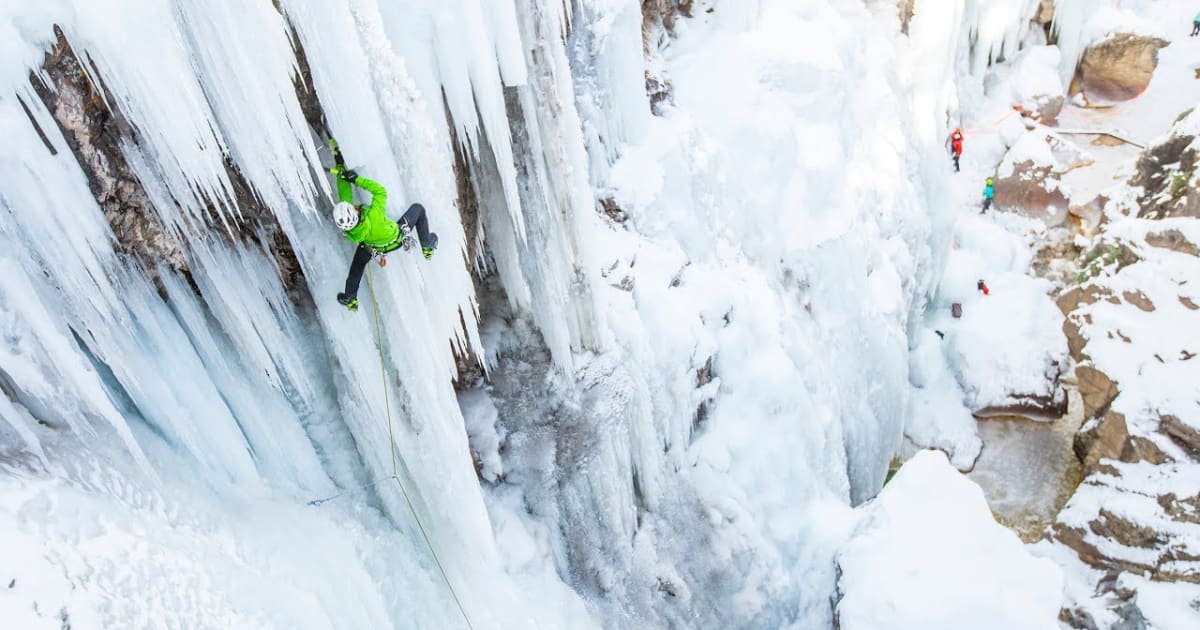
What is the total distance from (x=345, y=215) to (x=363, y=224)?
13 cm

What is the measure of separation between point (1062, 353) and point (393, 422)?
11.5 m

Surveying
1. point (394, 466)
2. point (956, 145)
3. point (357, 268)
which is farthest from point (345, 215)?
point (956, 145)

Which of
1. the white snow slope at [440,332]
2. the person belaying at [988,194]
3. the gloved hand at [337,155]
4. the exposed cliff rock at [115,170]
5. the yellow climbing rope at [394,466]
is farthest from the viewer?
the person belaying at [988,194]

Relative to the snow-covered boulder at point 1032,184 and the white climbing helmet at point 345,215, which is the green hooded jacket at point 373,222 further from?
the snow-covered boulder at point 1032,184

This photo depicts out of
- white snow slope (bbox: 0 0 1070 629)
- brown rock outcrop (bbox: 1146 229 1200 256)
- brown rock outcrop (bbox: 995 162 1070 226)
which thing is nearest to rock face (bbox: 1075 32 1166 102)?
brown rock outcrop (bbox: 995 162 1070 226)

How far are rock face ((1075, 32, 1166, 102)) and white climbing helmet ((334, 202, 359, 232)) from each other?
19238 millimetres

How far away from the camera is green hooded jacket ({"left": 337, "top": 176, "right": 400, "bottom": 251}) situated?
3.86m

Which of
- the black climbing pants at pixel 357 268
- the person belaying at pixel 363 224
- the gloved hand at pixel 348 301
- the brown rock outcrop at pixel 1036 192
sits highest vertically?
the person belaying at pixel 363 224

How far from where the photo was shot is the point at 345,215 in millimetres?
3748

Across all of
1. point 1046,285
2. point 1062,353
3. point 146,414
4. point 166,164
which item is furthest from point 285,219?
point 1046,285

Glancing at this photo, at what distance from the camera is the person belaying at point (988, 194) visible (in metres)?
14.6

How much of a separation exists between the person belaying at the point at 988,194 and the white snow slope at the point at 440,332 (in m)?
6.87

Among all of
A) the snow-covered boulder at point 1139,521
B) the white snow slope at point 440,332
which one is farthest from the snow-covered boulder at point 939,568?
the snow-covered boulder at point 1139,521

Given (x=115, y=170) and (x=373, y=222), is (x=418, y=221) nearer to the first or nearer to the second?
(x=373, y=222)
